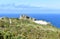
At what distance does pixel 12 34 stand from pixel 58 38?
3.11 meters

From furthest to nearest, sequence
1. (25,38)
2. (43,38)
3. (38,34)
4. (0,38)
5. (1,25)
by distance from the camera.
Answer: (1,25), (38,34), (43,38), (25,38), (0,38)

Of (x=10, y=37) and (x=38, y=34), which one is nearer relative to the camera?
(x=10, y=37)

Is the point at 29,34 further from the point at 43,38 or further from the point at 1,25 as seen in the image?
the point at 1,25

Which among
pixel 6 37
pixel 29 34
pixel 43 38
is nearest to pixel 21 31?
pixel 29 34

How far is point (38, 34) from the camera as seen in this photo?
51.7 feet

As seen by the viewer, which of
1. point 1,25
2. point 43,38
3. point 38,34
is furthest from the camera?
point 1,25

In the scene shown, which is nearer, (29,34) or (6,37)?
(6,37)

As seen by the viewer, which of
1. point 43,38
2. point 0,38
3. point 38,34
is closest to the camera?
point 0,38

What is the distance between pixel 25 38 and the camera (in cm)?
1378

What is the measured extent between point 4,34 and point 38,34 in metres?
3.08

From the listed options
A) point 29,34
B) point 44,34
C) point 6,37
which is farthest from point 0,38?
point 44,34

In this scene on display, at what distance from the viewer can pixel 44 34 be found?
52.3 feet

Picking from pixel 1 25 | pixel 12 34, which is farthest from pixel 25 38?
pixel 1 25

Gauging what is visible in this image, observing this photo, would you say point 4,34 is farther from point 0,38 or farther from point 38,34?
point 38,34
